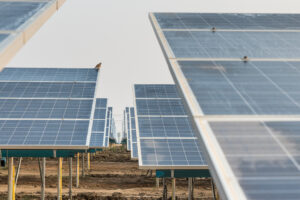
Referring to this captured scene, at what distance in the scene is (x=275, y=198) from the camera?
3.31 meters

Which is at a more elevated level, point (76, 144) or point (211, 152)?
point (211, 152)

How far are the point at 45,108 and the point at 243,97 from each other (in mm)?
11215

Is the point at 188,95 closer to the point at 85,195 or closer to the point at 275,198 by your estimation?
the point at 275,198

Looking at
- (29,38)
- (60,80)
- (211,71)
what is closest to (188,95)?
(211,71)

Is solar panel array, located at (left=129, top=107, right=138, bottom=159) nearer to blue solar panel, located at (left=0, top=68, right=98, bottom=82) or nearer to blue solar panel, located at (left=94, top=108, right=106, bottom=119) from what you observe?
blue solar panel, located at (left=94, top=108, right=106, bottom=119)

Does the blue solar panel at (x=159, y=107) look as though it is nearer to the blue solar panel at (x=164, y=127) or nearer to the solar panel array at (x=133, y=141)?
the blue solar panel at (x=164, y=127)

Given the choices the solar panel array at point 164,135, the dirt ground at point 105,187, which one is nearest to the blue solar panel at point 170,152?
the solar panel array at point 164,135

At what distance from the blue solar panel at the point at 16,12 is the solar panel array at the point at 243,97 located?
278 centimetres

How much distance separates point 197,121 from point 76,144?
800cm

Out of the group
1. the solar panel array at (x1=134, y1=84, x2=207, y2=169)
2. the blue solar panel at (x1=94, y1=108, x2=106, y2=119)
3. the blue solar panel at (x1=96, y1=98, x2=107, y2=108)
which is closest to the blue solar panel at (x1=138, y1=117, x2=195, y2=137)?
the solar panel array at (x1=134, y1=84, x2=207, y2=169)

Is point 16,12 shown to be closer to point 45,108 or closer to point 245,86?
point 245,86

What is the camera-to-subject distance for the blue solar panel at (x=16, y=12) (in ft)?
21.0

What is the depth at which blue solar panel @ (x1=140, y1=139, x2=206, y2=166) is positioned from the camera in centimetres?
1145

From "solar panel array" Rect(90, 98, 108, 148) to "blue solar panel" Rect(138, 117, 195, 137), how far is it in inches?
306
